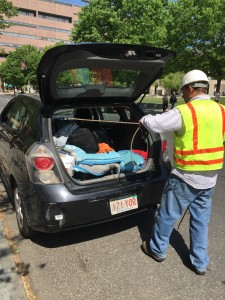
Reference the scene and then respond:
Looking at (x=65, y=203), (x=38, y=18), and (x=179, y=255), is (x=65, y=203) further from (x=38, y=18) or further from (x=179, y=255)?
(x=38, y=18)

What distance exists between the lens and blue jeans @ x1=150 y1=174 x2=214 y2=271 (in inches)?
109

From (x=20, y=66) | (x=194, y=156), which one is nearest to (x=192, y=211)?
(x=194, y=156)

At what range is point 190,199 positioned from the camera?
109 inches

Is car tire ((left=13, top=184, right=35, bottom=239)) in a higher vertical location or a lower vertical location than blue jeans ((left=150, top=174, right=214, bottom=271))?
lower

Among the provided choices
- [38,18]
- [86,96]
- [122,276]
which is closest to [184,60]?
[86,96]

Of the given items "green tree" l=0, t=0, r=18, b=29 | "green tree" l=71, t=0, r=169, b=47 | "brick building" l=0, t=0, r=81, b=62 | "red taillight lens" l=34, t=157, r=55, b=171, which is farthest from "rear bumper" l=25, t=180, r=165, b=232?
"brick building" l=0, t=0, r=81, b=62

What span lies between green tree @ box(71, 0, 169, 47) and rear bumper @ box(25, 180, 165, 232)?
18.6 m

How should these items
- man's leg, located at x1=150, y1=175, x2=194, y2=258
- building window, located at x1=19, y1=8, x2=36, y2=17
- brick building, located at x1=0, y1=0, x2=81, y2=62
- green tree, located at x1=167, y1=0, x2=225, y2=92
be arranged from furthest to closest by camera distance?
building window, located at x1=19, y1=8, x2=36, y2=17
brick building, located at x1=0, y1=0, x2=81, y2=62
green tree, located at x1=167, y1=0, x2=225, y2=92
man's leg, located at x1=150, y1=175, x2=194, y2=258

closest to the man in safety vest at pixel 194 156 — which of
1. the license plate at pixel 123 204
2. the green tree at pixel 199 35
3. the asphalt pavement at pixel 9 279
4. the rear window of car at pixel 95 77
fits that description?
the license plate at pixel 123 204

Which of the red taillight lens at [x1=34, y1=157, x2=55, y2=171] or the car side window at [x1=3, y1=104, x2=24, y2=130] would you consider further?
the car side window at [x1=3, y1=104, x2=24, y2=130]

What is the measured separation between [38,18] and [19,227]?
82773 millimetres

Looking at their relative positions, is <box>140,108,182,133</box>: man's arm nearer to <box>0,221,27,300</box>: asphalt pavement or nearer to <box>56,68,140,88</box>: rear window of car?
<box>56,68,140,88</box>: rear window of car

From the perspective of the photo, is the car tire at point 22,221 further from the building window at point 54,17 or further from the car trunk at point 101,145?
the building window at point 54,17

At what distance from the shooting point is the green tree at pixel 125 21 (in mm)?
20516
